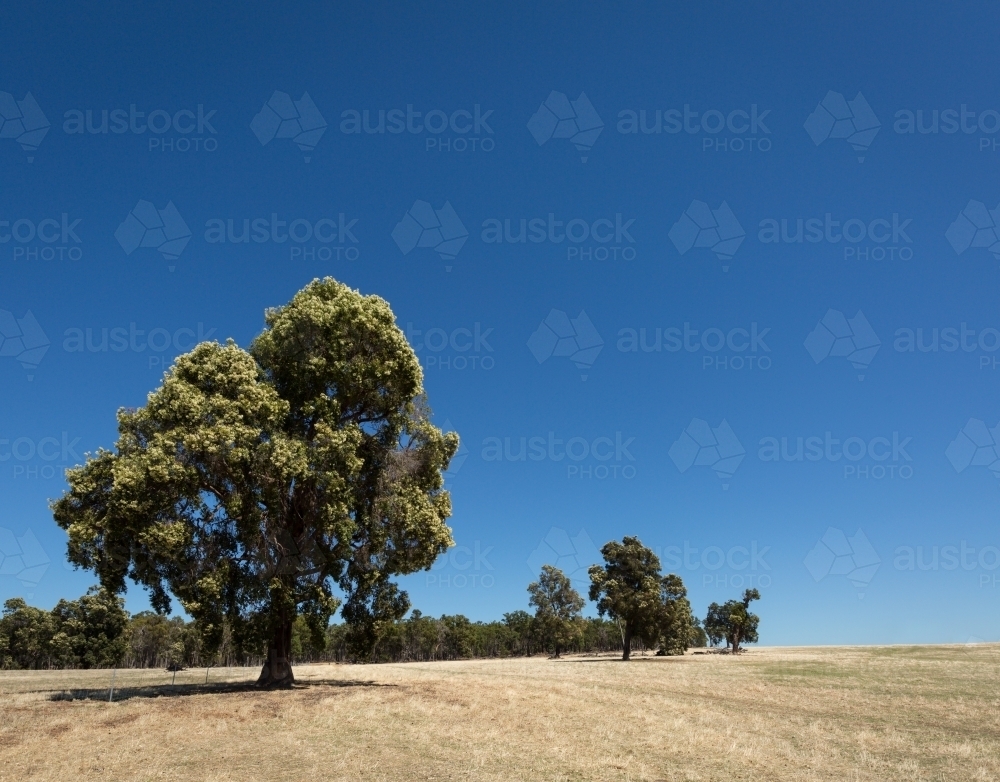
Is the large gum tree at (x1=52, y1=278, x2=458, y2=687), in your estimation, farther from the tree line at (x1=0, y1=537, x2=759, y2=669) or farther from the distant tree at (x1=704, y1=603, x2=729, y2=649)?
the distant tree at (x1=704, y1=603, x2=729, y2=649)

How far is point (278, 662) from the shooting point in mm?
31297

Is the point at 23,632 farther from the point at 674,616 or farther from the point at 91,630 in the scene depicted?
the point at 674,616

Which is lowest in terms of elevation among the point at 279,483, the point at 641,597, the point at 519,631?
the point at 519,631

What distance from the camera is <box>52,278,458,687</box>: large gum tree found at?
1094 inches

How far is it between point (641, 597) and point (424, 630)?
91726mm

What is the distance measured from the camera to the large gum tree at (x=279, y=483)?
2778 cm

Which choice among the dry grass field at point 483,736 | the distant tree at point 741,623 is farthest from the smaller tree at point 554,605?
the dry grass field at point 483,736

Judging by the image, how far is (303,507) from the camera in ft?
104

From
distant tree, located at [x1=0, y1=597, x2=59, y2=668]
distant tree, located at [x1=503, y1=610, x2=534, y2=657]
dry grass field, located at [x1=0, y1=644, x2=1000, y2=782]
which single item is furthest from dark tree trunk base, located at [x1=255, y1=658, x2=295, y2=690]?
distant tree, located at [x1=503, y1=610, x2=534, y2=657]

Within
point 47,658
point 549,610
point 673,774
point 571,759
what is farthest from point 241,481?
point 47,658

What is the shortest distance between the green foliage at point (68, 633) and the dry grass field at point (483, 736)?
3445 inches

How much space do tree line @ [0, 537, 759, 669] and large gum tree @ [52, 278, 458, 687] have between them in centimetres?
193

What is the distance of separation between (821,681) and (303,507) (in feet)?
117

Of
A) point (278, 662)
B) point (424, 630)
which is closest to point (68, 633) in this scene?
point (424, 630)
